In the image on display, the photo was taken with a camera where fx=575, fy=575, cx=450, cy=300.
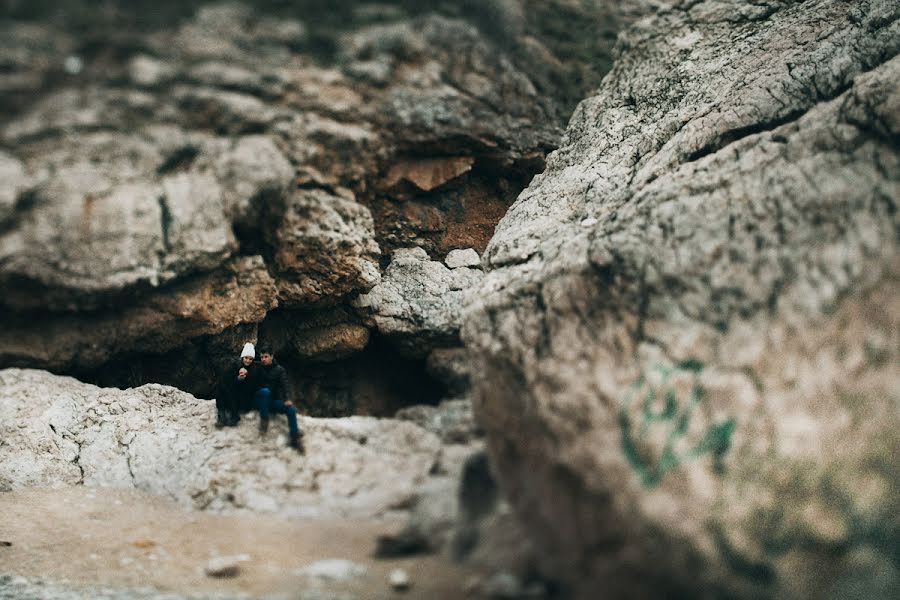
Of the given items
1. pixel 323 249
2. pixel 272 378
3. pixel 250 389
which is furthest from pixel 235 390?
pixel 323 249

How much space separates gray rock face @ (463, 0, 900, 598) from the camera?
4.86m

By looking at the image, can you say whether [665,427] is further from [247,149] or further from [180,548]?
[247,149]

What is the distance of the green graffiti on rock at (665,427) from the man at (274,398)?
391 centimetres

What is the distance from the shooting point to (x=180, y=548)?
6098 millimetres

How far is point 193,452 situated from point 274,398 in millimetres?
1176

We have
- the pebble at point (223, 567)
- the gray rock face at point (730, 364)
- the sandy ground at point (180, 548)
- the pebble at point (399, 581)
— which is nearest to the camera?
the gray rock face at point (730, 364)

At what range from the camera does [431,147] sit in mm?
8117

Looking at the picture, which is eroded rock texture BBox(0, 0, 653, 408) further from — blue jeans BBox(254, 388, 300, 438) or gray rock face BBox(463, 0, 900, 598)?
gray rock face BBox(463, 0, 900, 598)

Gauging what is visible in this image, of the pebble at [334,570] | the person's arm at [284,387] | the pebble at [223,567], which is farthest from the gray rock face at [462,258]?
the pebble at [223,567]

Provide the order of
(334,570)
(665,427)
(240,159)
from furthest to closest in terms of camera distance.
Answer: (240,159), (334,570), (665,427)

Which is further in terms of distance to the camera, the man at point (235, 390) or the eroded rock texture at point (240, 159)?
the man at point (235, 390)

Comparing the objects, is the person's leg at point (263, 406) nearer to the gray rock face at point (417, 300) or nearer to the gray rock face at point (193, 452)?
the gray rock face at point (193, 452)

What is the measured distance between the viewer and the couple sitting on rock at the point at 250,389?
24.3 feet

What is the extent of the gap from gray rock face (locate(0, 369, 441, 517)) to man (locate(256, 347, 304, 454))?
0.13 meters
